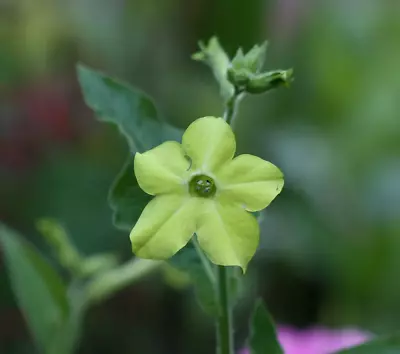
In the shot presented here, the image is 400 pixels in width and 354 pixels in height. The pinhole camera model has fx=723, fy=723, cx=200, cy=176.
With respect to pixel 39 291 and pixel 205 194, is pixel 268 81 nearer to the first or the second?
pixel 205 194

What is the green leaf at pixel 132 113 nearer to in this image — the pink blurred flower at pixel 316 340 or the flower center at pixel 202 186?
the flower center at pixel 202 186

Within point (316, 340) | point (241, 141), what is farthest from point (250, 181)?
point (241, 141)

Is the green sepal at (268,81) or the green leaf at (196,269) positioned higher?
the green sepal at (268,81)

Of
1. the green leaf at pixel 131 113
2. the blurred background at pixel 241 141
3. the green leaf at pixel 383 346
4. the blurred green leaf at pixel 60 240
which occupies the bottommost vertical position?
the green leaf at pixel 383 346

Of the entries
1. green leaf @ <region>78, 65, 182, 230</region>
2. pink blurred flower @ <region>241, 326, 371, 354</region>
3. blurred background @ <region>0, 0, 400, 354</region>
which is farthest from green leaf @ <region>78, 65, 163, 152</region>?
blurred background @ <region>0, 0, 400, 354</region>

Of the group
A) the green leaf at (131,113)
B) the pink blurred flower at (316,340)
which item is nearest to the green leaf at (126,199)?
the green leaf at (131,113)

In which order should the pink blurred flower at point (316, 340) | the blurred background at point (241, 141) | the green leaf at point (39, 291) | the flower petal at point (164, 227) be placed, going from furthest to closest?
the blurred background at point (241, 141) < the pink blurred flower at point (316, 340) < the green leaf at point (39, 291) < the flower petal at point (164, 227)

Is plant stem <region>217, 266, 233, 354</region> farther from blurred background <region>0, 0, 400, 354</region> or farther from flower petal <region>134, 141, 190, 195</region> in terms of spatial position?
blurred background <region>0, 0, 400, 354</region>
